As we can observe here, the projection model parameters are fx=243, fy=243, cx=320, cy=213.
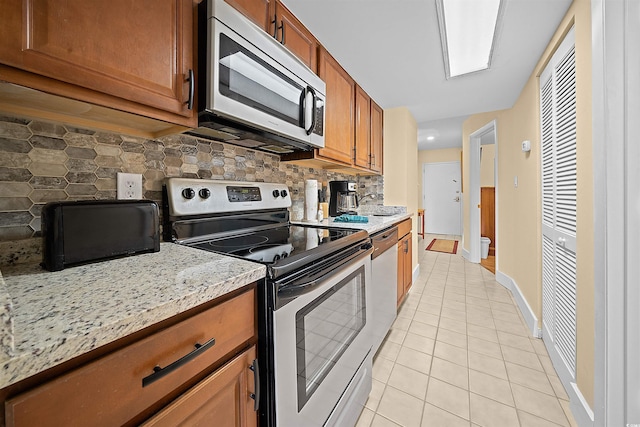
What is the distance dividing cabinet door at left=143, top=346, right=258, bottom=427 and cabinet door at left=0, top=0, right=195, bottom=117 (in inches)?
32.6

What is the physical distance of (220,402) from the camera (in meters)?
0.62

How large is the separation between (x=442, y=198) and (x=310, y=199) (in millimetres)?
5741

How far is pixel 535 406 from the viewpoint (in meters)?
1.33

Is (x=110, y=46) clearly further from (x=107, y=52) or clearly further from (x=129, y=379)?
(x=129, y=379)

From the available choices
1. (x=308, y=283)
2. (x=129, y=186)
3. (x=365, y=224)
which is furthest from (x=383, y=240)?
(x=129, y=186)

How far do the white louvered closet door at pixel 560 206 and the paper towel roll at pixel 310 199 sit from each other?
1.55m

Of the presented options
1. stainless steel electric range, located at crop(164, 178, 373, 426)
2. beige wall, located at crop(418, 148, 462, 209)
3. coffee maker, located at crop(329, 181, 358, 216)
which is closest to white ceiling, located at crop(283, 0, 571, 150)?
coffee maker, located at crop(329, 181, 358, 216)

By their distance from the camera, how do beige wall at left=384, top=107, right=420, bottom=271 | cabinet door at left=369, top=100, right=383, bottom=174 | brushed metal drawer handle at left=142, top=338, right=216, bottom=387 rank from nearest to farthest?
brushed metal drawer handle at left=142, top=338, right=216, bottom=387, cabinet door at left=369, top=100, right=383, bottom=174, beige wall at left=384, top=107, right=420, bottom=271

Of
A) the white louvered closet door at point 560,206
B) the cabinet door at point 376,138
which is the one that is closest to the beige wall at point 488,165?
the cabinet door at point 376,138

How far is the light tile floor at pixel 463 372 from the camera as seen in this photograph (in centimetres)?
128

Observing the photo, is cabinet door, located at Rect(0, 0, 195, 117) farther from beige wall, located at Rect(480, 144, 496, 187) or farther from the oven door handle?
beige wall, located at Rect(480, 144, 496, 187)

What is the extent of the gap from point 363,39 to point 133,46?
1.42 m

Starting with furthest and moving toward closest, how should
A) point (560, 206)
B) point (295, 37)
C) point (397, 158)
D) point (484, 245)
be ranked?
point (484, 245) < point (397, 158) < point (560, 206) < point (295, 37)

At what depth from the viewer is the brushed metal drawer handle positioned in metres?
0.48
